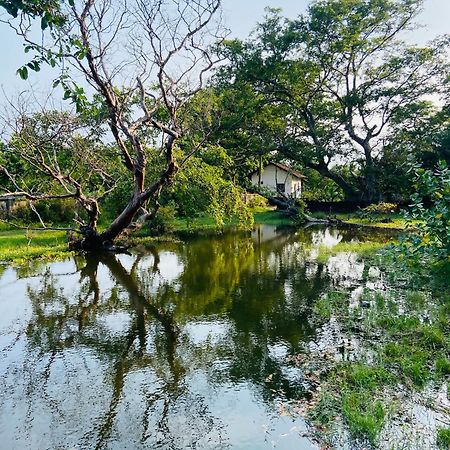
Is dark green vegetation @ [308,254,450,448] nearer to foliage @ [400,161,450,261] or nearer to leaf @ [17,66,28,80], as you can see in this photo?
foliage @ [400,161,450,261]

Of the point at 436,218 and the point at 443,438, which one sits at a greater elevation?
the point at 436,218

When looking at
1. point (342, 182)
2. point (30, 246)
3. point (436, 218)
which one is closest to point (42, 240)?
point (30, 246)

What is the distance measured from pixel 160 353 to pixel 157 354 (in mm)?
51

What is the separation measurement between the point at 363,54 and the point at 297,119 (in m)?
5.80

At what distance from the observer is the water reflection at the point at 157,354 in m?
4.48

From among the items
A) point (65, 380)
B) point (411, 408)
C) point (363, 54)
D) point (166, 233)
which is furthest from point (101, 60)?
point (363, 54)

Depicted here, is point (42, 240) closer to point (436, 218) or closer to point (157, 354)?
point (157, 354)

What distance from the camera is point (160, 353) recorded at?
6391 mm

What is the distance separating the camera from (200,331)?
288 inches

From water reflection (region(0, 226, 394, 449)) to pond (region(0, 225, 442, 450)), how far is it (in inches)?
0.7

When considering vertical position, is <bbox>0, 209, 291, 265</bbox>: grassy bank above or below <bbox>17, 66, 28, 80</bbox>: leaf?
below

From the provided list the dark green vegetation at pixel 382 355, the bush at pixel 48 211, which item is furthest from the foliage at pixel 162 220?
the dark green vegetation at pixel 382 355

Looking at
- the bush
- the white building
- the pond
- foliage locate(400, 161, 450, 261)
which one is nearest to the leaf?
the pond

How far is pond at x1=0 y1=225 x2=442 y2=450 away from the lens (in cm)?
448
